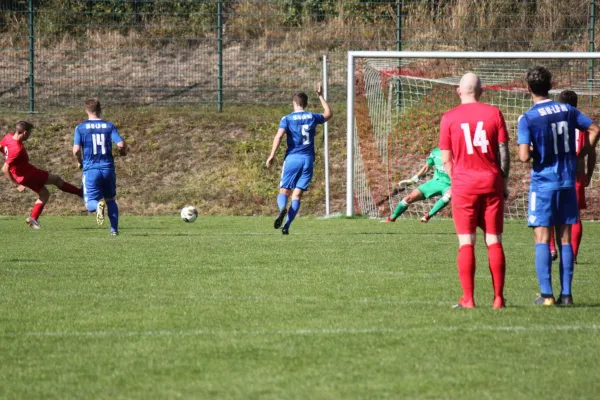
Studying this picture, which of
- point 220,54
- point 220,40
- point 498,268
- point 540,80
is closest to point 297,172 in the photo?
point 540,80

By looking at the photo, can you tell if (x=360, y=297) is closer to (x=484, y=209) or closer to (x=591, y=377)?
(x=484, y=209)

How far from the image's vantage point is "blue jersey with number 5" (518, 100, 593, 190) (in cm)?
717

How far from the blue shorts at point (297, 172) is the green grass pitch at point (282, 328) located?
351 cm

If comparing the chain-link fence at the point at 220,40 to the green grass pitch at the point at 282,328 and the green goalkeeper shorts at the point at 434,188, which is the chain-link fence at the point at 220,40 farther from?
the green grass pitch at the point at 282,328

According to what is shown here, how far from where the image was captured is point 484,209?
23.2 ft

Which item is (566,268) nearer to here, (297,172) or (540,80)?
(540,80)

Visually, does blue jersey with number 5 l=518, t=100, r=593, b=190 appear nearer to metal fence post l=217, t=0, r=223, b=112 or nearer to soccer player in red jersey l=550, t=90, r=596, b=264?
soccer player in red jersey l=550, t=90, r=596, b=264

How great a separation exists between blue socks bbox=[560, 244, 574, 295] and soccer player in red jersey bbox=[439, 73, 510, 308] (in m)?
0.65

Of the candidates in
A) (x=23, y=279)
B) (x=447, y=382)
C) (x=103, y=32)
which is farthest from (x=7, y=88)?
(x=447, y=382)

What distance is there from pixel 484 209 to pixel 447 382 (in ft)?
8.42

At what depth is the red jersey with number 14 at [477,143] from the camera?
6941 millimetres

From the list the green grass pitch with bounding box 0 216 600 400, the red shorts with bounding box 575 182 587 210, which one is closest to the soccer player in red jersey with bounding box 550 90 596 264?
the red shorts with bounding box 575 182 587 210

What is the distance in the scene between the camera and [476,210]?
704 cm

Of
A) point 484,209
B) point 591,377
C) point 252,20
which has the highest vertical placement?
point 252,20
